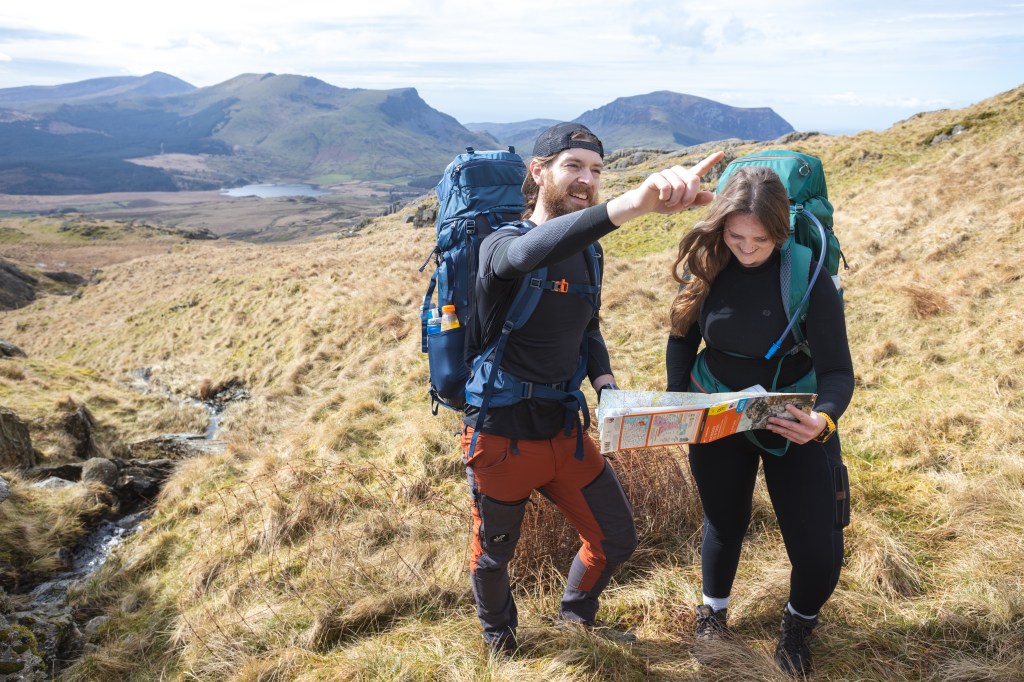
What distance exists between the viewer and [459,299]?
9.62 ft

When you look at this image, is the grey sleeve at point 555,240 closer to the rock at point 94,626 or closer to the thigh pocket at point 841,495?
the thigh pocket at point 841,495

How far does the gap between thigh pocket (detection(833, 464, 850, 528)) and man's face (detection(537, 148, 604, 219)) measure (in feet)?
5.79

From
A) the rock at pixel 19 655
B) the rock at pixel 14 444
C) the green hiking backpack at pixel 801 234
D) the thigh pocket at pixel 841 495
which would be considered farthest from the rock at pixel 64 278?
the thigh pocket at pixel 841 495

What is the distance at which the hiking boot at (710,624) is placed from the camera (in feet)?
10.2

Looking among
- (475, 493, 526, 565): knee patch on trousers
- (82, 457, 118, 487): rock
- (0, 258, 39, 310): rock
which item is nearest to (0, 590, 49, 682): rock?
→ (475, 493, 526, 565): knee patch on trousers

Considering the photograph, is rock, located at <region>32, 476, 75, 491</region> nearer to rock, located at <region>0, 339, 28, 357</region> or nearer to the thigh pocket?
the thigh pocket

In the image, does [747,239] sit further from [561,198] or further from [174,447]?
[174,447]

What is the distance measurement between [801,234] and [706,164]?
0.87 m

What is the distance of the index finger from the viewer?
2.05 metres

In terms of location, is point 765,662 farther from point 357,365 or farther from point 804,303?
point 357,365

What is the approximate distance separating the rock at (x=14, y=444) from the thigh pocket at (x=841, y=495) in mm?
9355

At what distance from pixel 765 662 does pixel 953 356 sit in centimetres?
572

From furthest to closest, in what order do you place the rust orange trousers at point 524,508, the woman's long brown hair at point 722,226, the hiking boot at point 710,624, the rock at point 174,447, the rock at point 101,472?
1. the rock at point 174,447
2. the rock at point 101,472
3. the hiking boot at point 710,624
4. the rust orange trousers at point 524,508
5. the woman's long brown hair at point 722,226

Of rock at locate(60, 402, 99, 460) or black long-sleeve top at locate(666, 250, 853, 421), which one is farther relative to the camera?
rock at locate(60, 402, 99, 460)
